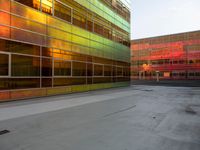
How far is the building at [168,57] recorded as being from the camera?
6925 cm

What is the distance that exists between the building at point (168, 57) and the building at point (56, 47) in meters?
42.9

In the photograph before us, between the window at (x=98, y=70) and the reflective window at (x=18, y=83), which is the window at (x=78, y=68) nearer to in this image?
the window at (x=98, y=70)

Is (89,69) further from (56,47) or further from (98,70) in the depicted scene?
(56,47)

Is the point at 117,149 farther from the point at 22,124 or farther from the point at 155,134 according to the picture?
the point at 22,124

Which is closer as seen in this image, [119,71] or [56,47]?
[56,47]

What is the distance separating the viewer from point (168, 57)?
75438mm

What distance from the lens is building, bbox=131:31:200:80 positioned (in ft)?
227

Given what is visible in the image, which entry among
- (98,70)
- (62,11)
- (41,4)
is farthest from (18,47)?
(98,70)

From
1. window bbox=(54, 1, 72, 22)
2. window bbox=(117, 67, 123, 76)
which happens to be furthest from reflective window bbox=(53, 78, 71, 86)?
window bbox=(117, 67, 123, 76)

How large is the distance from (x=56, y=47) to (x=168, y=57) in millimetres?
68882

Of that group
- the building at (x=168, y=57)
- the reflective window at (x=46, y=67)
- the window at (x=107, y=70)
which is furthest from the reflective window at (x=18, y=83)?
the building at (x=168, y=57)

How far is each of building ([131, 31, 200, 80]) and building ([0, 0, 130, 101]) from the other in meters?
42.9

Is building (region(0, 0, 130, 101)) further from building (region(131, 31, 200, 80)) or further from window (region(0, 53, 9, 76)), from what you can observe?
building (region(131, 31, 200, 80))

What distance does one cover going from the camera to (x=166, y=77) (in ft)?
246
